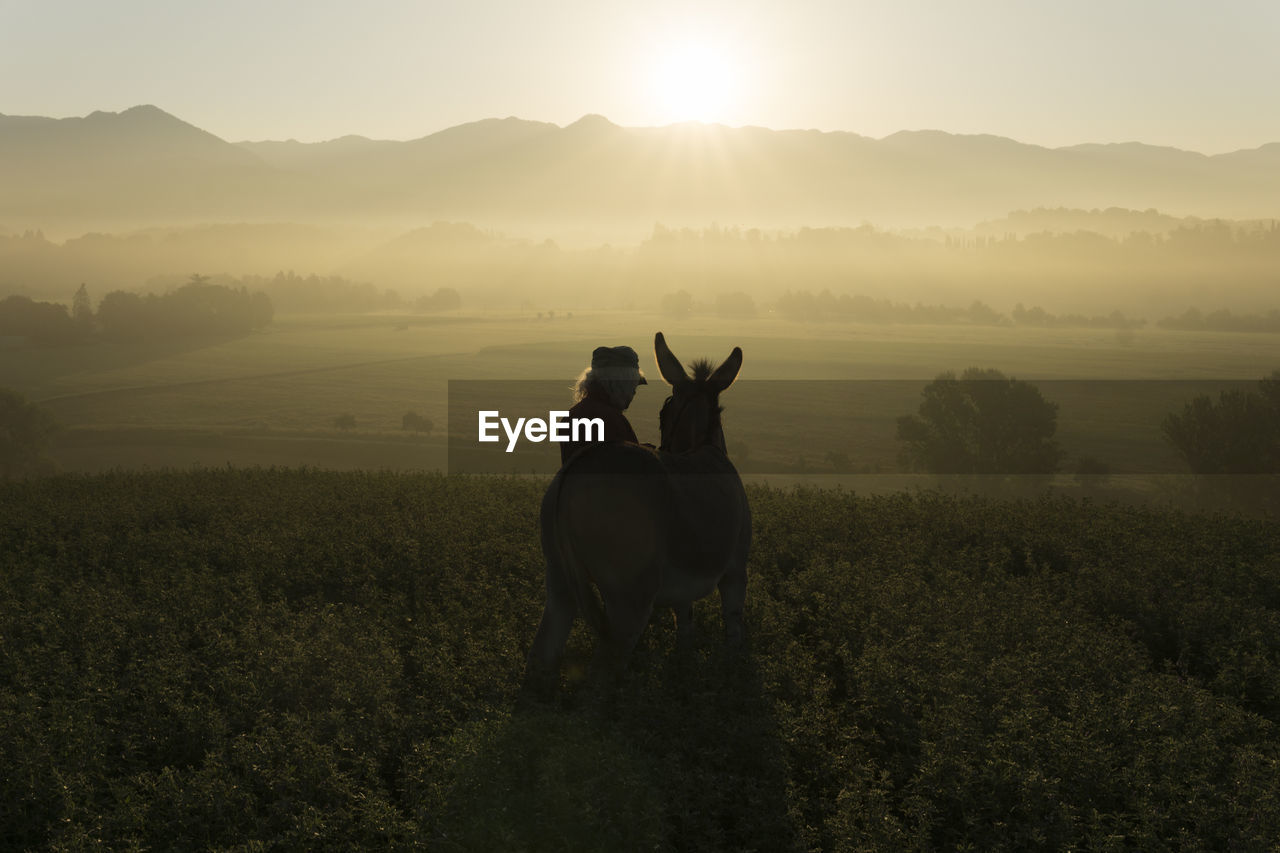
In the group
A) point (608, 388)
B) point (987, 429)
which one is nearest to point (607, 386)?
point (608, 388)

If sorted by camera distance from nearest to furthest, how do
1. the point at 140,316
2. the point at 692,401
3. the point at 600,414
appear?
the point at 600,414, the point at 692,401, the point at 140,316

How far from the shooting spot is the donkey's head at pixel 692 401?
26.2 feet

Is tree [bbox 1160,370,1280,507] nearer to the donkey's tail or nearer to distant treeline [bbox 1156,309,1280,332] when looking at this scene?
the donkey's tail

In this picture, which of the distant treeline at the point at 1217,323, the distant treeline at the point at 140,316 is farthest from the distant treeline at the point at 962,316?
the distant treeline at the point at 140,316

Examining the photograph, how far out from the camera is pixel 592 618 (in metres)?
7.11

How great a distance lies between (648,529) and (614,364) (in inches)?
61.5

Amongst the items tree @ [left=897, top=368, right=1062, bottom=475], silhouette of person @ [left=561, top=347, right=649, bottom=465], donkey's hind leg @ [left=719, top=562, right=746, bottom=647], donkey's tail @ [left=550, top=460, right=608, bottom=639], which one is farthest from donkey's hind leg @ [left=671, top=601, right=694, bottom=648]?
tree @ [left=897, top=368, right=1062, bottom=475]

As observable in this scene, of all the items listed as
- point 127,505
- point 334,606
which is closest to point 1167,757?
point 334,606

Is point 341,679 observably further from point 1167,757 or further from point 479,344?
point 479,344

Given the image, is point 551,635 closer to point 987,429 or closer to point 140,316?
point 987,429

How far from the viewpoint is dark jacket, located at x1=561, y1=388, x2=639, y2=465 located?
23.8 ft

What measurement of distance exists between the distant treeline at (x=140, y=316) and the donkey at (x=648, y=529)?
343 ft

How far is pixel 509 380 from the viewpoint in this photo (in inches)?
3393

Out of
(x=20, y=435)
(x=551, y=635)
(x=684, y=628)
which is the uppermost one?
(x=551, y=635)
